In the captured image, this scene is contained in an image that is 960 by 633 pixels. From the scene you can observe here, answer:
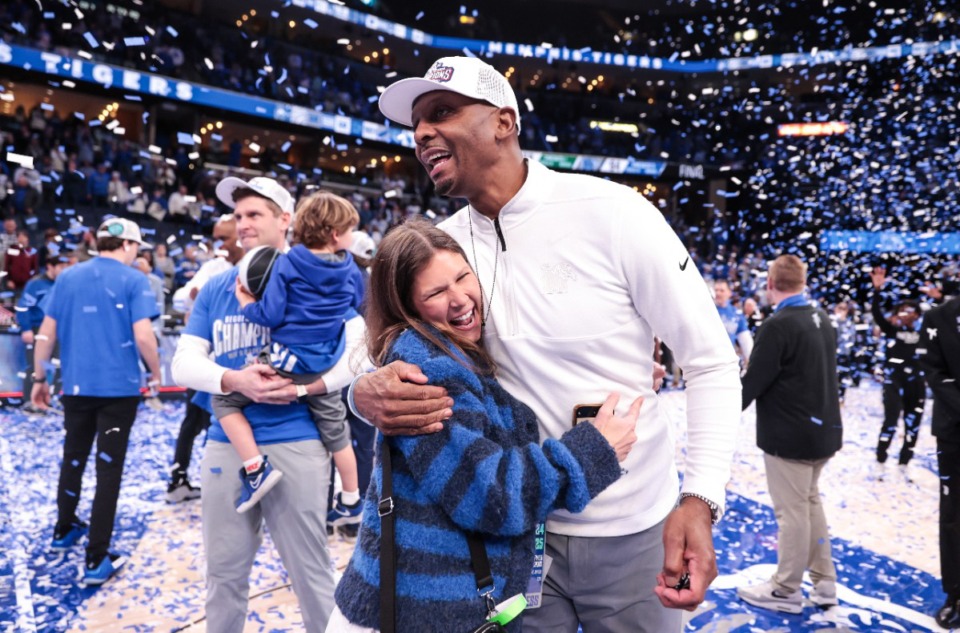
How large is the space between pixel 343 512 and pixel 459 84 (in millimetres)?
3340

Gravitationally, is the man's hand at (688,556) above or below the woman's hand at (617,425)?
below

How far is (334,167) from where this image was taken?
Answer: 2658 cm

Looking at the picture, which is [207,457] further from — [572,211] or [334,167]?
[334,167]

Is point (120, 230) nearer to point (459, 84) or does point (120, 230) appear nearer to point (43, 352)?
point (43, 352)

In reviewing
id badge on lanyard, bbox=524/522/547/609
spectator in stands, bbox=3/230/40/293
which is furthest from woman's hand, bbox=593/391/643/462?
spectator in stands, bbox=3/230/40/293

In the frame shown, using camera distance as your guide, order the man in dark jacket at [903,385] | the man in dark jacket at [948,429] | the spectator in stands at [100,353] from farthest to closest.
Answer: the man in dark jacket at [903,385]
the spectator in stands at [100,353]
the man in dark jacket at [948,429]

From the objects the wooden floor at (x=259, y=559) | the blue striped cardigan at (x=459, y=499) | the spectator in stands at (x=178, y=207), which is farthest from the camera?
the spectator in stands at (x=178, y=207)

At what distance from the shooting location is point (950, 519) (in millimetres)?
3738

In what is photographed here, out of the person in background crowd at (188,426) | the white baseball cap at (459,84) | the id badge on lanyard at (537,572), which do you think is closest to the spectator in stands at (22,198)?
the person in background crowd at (188,426)

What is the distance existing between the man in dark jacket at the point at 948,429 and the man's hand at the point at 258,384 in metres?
3.48

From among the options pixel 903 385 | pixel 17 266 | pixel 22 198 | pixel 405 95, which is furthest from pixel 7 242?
pixel 903 385

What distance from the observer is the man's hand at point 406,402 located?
→ 1326mm

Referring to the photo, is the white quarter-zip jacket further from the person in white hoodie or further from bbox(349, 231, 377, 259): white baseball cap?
bbox(349, 231, 377, 259): white baseball cap

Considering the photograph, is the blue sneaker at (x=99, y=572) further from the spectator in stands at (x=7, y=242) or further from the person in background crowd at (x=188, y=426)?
the spectator in stands at (x=7, y=242)
